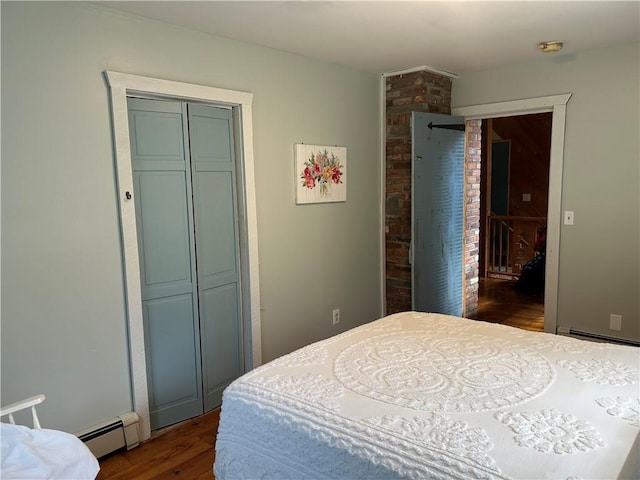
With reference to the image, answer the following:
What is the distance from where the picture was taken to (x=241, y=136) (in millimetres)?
3061

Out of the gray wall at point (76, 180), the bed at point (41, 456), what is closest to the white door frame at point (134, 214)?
the gray wall at point (76, 180)

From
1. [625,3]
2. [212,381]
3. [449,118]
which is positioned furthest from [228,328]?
[625,3]

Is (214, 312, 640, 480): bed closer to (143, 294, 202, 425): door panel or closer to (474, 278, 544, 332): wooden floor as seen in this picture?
(143, 294, 202, 425): door panel

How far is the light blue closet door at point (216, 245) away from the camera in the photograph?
9.59 feet

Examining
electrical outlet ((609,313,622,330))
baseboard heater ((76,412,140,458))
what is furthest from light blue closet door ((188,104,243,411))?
electrical outlet ((609,313,622,330))

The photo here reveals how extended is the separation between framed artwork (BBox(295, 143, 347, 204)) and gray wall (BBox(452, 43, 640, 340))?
1572 mm

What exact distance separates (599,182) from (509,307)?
215cm

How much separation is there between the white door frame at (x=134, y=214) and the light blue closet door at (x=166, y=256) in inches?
3.5

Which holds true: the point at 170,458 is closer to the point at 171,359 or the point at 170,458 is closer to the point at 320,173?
the point at 171,359

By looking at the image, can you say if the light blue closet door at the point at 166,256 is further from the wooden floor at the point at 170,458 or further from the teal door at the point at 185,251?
the wooden floor at the point at 170,458

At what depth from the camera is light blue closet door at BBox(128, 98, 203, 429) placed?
266 centimetres

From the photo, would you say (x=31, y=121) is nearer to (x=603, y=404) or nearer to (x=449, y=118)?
(x=603, y=404)

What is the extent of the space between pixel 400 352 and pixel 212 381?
1.52 meters

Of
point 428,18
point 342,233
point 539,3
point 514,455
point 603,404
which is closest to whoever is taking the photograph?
point 514,455
